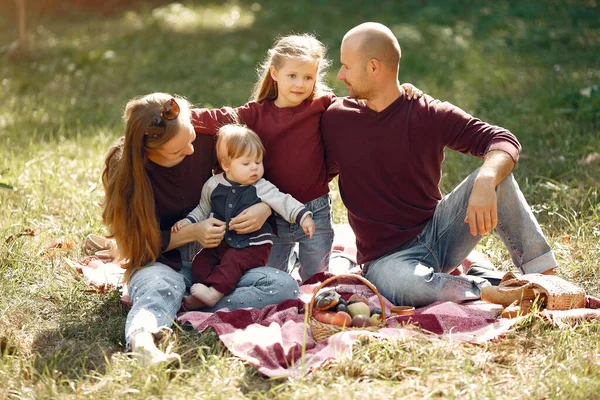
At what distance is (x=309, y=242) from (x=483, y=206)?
110cm

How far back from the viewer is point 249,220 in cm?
405

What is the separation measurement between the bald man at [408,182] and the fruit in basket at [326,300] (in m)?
0.43

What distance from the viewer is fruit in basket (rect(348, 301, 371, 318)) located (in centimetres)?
368

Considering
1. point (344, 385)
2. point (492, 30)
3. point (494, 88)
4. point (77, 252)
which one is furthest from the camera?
point (492, 30)

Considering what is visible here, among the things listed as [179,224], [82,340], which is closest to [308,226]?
[179,224]

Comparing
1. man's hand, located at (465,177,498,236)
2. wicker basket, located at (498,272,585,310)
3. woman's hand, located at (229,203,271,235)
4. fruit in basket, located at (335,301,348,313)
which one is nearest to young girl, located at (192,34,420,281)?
woman's hand, located at (229,203,271,235)

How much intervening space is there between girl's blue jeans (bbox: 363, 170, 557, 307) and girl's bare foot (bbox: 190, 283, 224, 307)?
0.83 meters

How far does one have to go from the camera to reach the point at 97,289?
4227 mm

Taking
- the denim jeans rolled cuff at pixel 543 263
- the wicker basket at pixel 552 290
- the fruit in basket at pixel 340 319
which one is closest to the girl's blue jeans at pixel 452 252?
the denim jeans rolled cuff at pixel 543 263

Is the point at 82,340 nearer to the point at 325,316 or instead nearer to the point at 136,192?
the point at 136,192

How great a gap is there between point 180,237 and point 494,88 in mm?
5018

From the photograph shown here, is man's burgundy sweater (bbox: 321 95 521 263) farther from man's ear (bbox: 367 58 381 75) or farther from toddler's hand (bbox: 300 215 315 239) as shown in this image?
toddler's hand (bbox: 300 215 315 239)

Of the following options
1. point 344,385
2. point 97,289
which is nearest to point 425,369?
point 344,385

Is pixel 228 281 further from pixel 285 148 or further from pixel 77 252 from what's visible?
pixel 77 252
